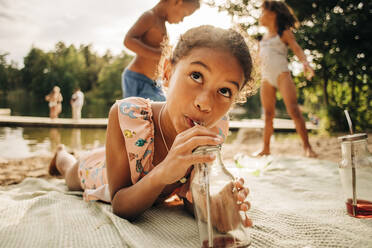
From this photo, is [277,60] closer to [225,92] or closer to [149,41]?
[149,41]

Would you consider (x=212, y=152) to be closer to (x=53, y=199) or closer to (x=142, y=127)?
(x=142, y=127)

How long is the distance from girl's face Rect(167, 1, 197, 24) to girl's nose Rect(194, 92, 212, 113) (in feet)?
7.71

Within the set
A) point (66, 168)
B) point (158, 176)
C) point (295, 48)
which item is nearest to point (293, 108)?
point (295, 48)

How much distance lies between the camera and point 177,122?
135cm

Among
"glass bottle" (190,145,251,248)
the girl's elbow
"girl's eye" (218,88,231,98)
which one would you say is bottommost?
the girl's elbow

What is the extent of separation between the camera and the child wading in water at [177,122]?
3.68 ft

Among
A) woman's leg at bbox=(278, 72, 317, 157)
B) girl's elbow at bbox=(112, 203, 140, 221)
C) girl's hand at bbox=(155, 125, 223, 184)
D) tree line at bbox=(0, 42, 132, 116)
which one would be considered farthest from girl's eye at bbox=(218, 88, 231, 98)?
tree line at bbox=(0, 42, 132, 116)

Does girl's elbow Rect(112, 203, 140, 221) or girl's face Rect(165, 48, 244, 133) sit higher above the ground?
girl's face Rect(165, 48, 244, 133)

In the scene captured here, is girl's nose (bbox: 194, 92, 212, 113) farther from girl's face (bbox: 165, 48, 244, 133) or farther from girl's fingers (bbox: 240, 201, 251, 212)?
girl's fingers (bbox: 240, 201, 251, 212)

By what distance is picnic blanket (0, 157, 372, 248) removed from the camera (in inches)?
48.4

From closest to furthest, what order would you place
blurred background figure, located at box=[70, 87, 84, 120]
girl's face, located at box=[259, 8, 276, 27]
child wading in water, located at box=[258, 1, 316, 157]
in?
child wading in water, located at box=[258, 1, 316, 157]
girl's face, located at box=[259, 8, 276, 27]
blurred background figure, located at box=[70, 87, 84, 120]

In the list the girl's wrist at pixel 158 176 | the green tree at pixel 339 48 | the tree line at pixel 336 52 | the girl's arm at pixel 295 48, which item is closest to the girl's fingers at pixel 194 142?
the girl's wrist at pixel 158 176

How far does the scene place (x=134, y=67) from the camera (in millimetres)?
3367

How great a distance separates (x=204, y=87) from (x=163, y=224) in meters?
0.79
